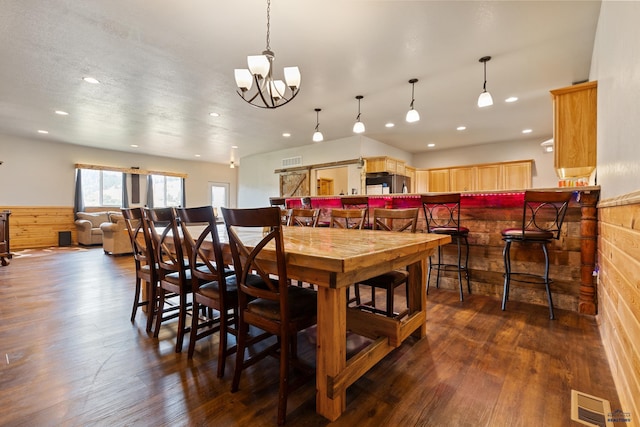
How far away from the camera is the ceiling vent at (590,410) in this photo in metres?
1.24

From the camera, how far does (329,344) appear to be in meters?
1.27

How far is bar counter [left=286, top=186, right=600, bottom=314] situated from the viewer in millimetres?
2459

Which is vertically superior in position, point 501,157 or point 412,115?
point 501,157

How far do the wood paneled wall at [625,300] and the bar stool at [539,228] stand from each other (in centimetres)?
64

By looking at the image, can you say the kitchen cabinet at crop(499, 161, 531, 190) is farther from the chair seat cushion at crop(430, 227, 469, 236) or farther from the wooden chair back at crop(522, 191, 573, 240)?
the chair seat cushion at crop(430, 227, 469, 236)

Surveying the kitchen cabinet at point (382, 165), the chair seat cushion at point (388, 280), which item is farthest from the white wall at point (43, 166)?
the chair seat cushion at point (388, 280)

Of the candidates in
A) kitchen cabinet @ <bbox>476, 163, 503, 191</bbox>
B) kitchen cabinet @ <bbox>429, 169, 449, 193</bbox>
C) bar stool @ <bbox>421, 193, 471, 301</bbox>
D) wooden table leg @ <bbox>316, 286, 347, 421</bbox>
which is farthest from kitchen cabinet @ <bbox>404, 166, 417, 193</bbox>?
wooden table leg @ <bbox>316, 286, 347, 421</bbox>

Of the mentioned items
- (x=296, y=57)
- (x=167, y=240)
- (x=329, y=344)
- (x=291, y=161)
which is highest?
(x=296, y=57)

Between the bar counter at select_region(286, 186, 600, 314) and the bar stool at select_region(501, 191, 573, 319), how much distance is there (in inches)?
3.7

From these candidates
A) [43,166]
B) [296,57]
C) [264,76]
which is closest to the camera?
[264,76]

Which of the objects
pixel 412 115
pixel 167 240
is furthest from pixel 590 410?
pixel 412 115

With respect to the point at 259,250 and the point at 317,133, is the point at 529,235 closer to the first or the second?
the point at 259,250

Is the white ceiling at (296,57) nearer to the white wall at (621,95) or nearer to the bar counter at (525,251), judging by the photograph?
the white wall at (621,95)

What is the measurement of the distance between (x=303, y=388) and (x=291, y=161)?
22.7 feet
